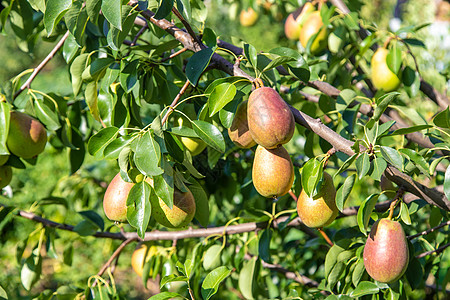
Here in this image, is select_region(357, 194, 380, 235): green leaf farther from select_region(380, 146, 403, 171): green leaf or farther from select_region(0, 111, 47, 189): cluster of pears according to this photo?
select_region(0, 111, 47, 189): cluster of pears

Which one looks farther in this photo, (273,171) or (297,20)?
(297,20)

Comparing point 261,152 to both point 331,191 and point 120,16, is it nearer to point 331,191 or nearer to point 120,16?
point 331,191

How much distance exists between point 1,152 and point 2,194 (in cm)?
68

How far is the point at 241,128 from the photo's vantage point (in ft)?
2.87

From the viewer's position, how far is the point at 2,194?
161 centimetres

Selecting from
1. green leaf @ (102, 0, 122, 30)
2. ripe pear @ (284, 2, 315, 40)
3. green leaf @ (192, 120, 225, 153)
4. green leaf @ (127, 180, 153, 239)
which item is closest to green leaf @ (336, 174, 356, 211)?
green leaf @ (192, 120, 225, 153)

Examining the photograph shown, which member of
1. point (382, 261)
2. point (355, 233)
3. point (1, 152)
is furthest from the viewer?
point (355, 233)

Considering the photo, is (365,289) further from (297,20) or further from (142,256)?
(297,20)

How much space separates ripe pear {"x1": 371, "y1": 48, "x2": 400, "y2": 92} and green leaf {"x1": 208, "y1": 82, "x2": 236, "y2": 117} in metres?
0.88

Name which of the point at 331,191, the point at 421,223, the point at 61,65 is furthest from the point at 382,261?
the point at 61,65

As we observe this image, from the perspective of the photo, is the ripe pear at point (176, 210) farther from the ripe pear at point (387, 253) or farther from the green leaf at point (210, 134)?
the ripe pear at point (387, 253)

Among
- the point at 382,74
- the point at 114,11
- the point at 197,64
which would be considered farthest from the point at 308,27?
the point at 114,11

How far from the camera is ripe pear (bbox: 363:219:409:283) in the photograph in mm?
877

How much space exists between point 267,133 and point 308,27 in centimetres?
102
